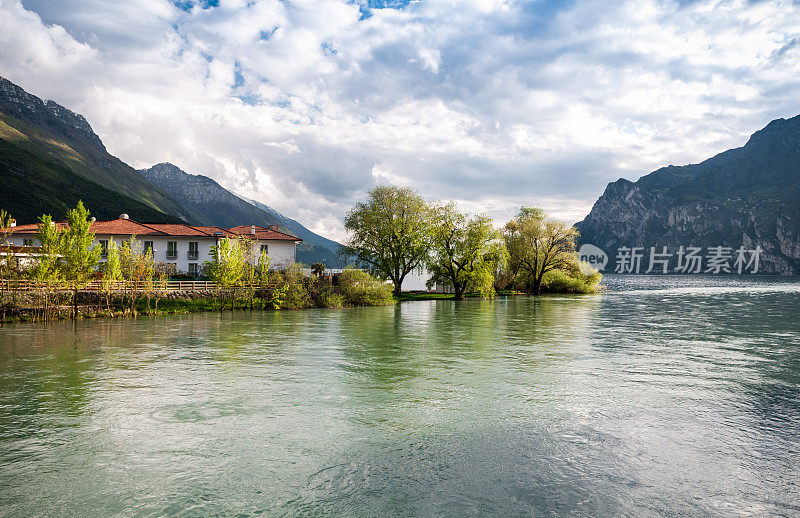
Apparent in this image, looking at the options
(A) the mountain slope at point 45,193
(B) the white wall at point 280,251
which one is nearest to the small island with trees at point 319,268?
(B) the white wall at point 280,251

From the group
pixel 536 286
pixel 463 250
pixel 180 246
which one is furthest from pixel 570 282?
pixel 180 246

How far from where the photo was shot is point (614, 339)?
31.6 meters

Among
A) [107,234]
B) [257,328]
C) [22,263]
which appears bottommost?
[257,328]

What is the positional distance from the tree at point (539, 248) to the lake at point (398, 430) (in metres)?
60.8

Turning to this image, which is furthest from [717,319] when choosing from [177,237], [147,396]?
[177,237]

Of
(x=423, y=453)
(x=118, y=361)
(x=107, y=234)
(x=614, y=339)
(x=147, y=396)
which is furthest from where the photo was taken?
(x=107, y=234)

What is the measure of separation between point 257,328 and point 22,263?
87.6 ft

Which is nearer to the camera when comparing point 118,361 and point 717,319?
point 118,361

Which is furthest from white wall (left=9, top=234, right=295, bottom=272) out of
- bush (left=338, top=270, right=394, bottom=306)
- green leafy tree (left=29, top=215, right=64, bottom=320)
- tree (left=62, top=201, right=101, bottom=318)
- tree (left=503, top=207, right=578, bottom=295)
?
tree (left=503, top=207, right=578, bottom=295)

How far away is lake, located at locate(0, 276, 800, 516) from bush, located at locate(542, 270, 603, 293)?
63.3m

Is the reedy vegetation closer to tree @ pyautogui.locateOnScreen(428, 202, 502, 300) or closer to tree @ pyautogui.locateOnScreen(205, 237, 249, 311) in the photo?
tree @ pyautogui.locateOnScreen(205, 237, 249, 311)

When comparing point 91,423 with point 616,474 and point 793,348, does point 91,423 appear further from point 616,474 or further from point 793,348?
point 793,348

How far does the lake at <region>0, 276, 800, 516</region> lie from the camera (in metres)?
9.23

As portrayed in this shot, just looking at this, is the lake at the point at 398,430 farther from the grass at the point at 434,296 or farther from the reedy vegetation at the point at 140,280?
the grass at the point at 434,296
